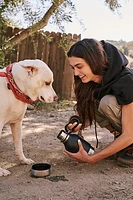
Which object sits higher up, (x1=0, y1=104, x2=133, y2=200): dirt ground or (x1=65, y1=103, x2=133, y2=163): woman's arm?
(x1=65, y1=103, x2=133, y2=163): woman's arm

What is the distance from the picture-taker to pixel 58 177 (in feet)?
6.66

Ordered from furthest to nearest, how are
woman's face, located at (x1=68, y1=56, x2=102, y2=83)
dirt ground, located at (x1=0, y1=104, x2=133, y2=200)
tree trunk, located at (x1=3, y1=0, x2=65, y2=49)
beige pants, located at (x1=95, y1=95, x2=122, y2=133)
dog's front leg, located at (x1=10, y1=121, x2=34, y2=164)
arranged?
tree trunk, located at (x1=3, y1=0, x2=65, y2=49)
dog's front leg, located at (x1=10, y1=121, x2=34, y2=164)
beige pants, located at (x1=95, y1=95, x2=122, y2=133)
woman's face, located at (x1=68, y1=56, x2=102, y2=83)
dirt ground, located at (x1=0, y1=104, x2=133, y2=200)

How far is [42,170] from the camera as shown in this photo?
2.03m

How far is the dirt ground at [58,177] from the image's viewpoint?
1736 millimetres

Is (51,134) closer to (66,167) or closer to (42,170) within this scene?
(66,167)

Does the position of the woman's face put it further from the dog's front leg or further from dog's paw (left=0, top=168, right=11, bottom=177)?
dog's paw (left=0, top=168, right=11, bottom=177)

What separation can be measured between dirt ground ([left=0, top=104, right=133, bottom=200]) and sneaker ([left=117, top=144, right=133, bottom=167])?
42 millimetres

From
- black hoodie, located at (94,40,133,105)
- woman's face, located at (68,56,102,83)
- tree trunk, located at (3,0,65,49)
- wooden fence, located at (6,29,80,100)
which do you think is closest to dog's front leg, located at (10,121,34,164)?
woman's face, located at (68,56,102,83)

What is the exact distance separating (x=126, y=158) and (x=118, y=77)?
0.61 metres

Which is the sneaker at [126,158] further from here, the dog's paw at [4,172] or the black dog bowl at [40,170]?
the dog's paw at [4,172]

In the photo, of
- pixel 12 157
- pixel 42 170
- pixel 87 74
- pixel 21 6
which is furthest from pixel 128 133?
pixel 21 6

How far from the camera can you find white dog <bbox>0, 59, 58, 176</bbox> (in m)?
2.06

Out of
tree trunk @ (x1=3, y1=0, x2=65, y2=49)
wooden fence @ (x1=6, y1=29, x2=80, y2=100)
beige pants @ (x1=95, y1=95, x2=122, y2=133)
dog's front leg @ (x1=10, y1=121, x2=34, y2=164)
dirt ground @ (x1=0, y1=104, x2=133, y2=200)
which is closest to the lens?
dirt ground @ (x1=0, y1=104, x2=133, y2=200)

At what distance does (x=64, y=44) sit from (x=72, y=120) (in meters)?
3.30
